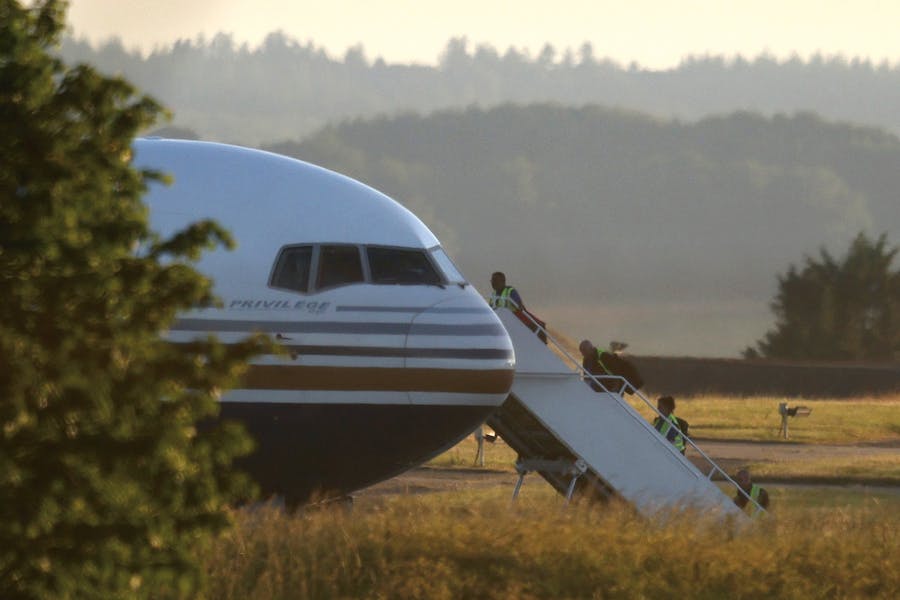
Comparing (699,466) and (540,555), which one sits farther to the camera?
(699,466)

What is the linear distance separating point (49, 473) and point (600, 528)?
9606 millimetres

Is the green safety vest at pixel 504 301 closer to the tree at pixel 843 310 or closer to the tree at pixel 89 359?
the tree at pixel 89 359

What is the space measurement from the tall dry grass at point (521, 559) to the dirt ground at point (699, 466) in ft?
26.0

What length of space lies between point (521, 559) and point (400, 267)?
492cm

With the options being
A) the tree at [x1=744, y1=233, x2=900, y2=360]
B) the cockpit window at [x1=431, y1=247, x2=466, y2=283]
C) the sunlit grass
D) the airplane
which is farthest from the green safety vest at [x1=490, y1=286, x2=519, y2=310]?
the tree at [x1=744, y1=233, x2=900, y2=360]

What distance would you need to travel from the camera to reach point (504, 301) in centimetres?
2667

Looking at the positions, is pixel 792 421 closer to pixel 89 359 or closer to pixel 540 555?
pixel 540 555

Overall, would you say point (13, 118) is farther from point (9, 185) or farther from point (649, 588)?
point (649, 588)

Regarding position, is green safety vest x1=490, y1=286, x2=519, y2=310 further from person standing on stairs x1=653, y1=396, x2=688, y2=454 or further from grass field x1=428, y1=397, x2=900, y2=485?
grass field x1=428, y1=397, x2=900, y2=485

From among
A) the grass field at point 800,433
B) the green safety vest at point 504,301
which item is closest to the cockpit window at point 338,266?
the green safety vest at point 504,301

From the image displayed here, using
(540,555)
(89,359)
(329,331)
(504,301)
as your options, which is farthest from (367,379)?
(89,359)

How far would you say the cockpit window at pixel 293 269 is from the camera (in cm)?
2092

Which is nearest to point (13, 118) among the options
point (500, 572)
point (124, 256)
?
point (124, 256)

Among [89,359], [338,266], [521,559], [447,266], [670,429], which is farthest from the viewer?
[670,429]
